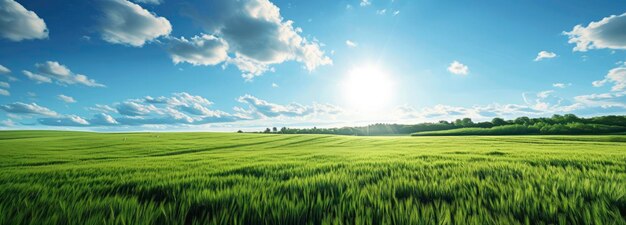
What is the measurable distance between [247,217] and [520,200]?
8.83 feet

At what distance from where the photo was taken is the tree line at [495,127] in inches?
2795

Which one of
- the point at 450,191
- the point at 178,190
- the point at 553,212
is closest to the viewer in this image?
the point at 553,212

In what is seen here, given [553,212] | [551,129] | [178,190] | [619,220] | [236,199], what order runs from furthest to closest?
[551,129] < [178,190] < [236,199] < [553,212] < [619,220]

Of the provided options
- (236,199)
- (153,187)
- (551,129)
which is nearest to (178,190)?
(153,187)

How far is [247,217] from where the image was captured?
218 centimetres

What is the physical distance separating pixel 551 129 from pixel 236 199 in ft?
320

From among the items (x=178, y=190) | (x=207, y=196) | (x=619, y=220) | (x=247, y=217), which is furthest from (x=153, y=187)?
(x=619, y=220)

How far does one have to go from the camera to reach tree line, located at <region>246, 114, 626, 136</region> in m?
71.0

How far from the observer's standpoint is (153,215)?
2.12m

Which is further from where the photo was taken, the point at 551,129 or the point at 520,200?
the point at 551,129

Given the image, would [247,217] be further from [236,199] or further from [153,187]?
[153,187]

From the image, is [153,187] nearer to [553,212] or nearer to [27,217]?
[27,217]

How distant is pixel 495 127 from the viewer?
86.2 m

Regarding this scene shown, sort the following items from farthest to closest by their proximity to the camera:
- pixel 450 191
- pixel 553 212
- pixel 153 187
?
pixel 153 187 < pixel 450 191 < pixel 553 212
